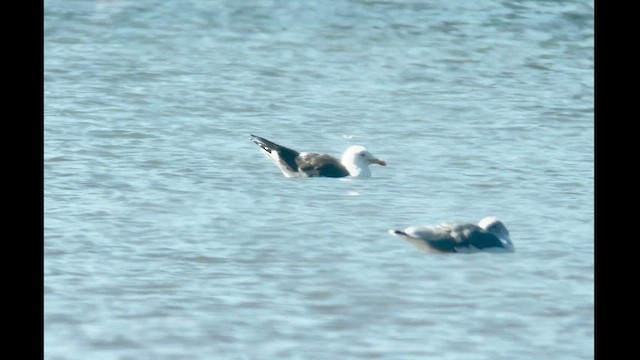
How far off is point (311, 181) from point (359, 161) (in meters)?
0.37

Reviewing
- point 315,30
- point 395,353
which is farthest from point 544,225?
point 315,30

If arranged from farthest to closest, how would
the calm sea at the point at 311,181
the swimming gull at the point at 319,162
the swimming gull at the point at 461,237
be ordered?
the swimming gull at the point at 319,162
the swimming gull at the point at 461,237
the calm sea at the point at 311,181

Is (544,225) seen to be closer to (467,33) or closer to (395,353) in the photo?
(395,353)

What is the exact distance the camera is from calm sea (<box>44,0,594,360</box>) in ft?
22.6

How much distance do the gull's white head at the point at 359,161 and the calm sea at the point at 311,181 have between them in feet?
0.39

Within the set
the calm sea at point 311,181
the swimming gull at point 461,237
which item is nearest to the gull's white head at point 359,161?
the calm sea at point 311,181

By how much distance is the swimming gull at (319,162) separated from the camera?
33.4 feet

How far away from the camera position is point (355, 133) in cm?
1152

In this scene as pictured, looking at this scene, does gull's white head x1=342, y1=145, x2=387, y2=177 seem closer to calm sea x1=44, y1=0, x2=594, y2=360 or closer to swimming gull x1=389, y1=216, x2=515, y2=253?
calm sea x1=44, y1=0, x2=594, y2=360

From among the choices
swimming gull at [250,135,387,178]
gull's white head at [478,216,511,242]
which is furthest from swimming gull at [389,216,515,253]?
swimming gull at [250,135,387,178]

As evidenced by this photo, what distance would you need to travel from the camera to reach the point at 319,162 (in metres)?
10.4

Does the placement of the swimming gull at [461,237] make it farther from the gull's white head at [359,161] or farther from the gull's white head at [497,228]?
the gull's white head at [359,161]

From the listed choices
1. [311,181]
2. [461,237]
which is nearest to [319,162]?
[311,181]

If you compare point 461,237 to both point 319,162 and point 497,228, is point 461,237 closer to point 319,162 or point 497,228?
point 497,228
